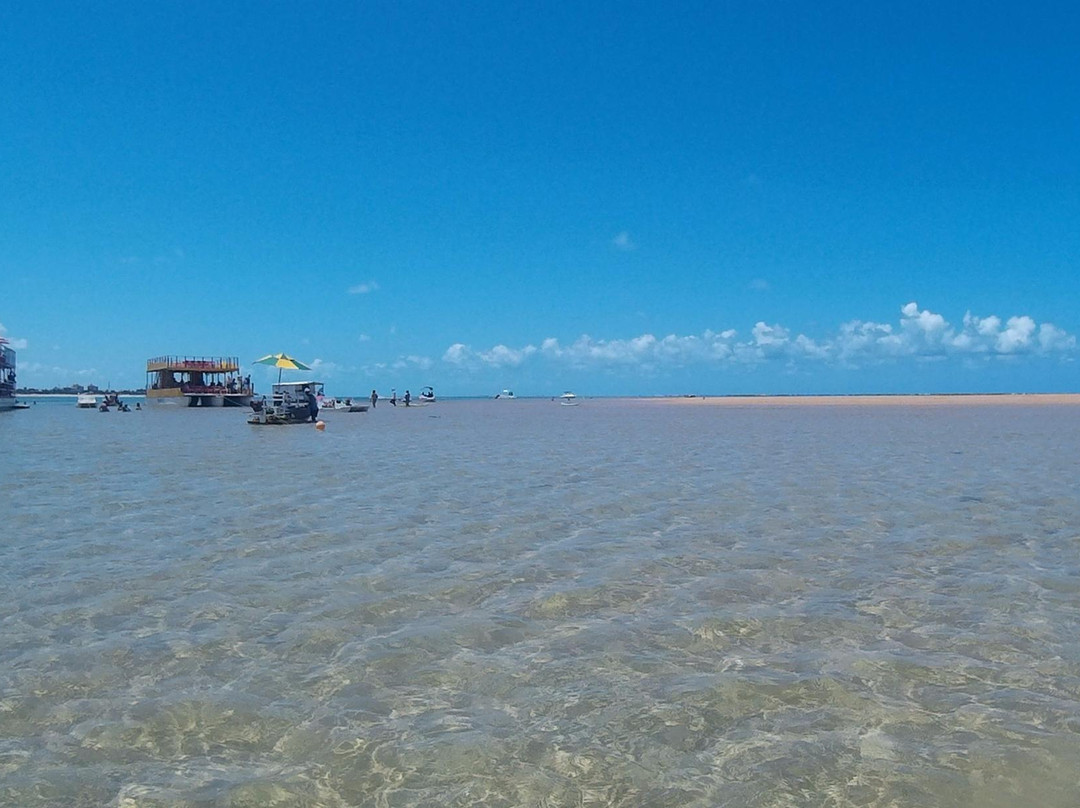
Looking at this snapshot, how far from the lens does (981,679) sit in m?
6.20

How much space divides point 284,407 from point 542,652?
44333 mm

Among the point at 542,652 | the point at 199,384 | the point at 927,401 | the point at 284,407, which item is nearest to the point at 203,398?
the point at 199,384

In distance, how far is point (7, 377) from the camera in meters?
78.0

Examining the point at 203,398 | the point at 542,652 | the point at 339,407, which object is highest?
the point at 203,398

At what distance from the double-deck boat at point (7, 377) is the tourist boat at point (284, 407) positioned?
4232 cm

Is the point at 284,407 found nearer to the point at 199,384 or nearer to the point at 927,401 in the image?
the point at 199,384

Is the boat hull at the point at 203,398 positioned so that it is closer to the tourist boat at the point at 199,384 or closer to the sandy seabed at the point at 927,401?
the tourist boat at the point at 199,384

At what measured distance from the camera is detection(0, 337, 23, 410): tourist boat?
74.0 meters

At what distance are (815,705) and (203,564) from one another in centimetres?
854

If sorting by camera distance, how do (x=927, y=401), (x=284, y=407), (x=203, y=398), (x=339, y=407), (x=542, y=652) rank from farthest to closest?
1. (x=927, y=401)
2. (x=203, y=398)
3. (x=339, y=407)
4. (x=284, y=407)
5. (x=542, y=652)

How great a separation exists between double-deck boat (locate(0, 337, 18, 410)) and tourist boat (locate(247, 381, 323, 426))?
42.3 m

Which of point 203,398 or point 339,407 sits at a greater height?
point 203,398

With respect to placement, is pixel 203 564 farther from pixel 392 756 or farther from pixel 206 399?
pixel 206 399

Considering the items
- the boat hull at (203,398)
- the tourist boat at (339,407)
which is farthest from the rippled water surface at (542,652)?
the boat hull at (203,398)
